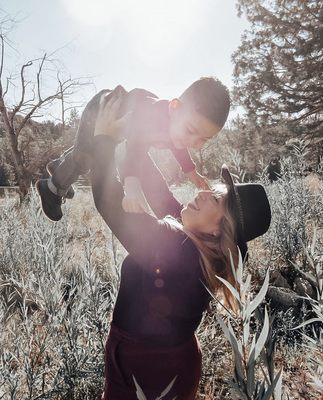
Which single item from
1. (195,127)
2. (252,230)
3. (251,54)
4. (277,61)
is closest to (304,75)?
(277,61)

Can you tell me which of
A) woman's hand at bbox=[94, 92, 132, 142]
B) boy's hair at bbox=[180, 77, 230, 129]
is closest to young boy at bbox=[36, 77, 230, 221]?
boy's hair at bbox=[180, 77, 230, 129]

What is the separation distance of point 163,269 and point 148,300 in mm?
140

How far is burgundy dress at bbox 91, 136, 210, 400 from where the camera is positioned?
1184mm

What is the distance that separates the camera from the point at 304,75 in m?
12.5

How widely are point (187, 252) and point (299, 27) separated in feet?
45.5

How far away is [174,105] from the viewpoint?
94.7 inches

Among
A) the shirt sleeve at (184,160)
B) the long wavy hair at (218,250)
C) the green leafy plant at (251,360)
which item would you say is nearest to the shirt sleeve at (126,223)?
the long wavy hair at (218,250)

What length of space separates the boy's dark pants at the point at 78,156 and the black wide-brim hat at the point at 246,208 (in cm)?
77

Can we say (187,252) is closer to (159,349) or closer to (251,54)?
(159,349)

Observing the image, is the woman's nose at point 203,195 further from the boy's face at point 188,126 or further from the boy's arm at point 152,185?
the boy's face at point 188,126

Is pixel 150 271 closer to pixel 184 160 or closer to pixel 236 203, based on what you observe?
pixel 236 203

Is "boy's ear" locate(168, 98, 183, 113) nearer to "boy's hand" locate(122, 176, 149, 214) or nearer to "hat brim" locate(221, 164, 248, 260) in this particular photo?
"boy's hand" locate(122, 176, 149, 214)

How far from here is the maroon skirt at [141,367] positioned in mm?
1288

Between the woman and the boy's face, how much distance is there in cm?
89
